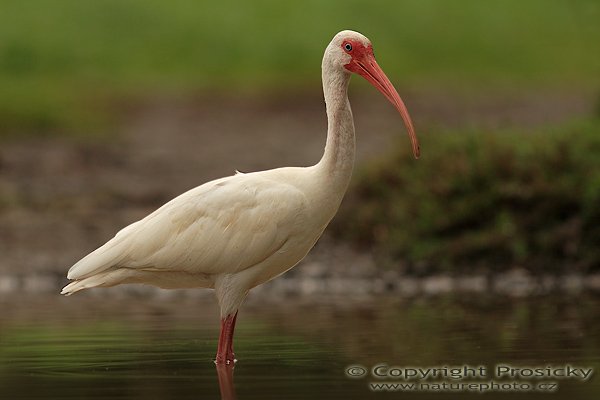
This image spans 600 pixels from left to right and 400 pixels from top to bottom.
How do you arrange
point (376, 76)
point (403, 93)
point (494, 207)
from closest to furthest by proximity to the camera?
point (376, 76) < point (494, 207) < point (403, 93)

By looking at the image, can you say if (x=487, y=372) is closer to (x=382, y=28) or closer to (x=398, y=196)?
(x=398, y=196)

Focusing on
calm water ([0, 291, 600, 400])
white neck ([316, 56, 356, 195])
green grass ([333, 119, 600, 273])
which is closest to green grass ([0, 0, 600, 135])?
green grass ([333, 119, 600, 273])

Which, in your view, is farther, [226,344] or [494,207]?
[494,207]

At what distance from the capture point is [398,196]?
19422 mm

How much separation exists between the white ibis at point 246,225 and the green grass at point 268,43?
1829 cm

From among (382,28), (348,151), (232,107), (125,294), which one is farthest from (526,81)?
(348,151)

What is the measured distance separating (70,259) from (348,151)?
8.31 m

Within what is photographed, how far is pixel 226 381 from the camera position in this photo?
10484 millimetres

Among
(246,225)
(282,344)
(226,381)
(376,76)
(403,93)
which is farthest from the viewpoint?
(403,93)

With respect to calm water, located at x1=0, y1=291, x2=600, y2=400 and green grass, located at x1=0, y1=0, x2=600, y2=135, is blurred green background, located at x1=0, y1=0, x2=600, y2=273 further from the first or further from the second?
calm water, located at x1=0, y1=291, x2=600, y2=400

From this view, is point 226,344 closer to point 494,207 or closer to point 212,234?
point 212,234

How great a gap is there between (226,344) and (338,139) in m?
1.70

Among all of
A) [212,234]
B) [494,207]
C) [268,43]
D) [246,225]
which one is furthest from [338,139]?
[268,43]

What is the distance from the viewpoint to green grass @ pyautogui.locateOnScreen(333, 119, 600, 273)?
17.5 meters
